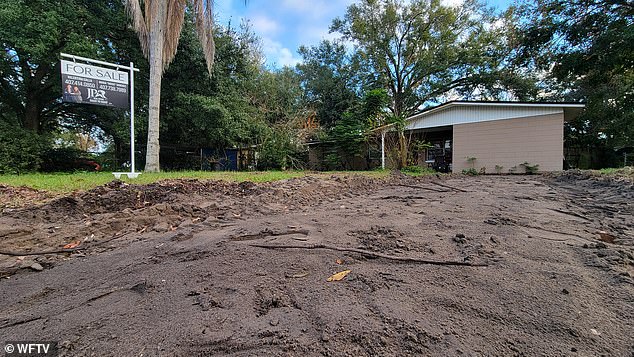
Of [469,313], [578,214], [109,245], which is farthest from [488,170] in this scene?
[109,245]

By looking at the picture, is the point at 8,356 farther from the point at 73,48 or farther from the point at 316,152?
the point at 316,152

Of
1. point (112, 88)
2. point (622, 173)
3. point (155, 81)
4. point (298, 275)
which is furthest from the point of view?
point (155, 81)

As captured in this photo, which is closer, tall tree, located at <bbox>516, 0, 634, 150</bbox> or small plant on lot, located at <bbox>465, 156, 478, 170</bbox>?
tall tree, located at <bbox>516, 0, 634, 150</bbox>

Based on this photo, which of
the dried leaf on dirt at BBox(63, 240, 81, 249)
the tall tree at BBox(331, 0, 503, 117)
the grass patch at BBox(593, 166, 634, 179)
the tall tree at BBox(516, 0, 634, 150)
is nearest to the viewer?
the dried leaf on dirt at BBox(63, 240, 81, 249)

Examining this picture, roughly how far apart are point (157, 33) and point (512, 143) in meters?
14.0

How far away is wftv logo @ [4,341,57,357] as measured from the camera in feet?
3.78

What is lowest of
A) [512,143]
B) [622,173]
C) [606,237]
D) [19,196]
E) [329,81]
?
[606,237]

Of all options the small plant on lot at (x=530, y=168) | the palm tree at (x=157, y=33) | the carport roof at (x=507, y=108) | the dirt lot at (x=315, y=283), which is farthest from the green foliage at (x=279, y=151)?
the dirt lot at (x=315, y=283)

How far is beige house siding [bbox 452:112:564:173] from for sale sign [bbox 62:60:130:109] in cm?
1300

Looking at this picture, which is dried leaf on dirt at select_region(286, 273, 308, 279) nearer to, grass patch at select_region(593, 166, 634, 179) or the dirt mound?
the dirt mound

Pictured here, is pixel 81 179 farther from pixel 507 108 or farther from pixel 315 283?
pixel 507 108

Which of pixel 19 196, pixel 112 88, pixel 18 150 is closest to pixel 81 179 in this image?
pixel 19 196

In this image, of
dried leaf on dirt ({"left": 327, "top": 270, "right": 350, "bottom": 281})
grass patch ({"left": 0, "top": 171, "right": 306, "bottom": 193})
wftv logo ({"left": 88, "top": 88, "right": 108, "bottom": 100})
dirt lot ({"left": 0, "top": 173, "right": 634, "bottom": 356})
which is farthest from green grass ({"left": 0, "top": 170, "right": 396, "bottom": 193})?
dried leaf on dirt ({"left": 327, "top": 270, "right": 350, "bottom": 281})

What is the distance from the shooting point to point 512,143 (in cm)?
1166
